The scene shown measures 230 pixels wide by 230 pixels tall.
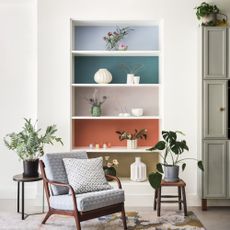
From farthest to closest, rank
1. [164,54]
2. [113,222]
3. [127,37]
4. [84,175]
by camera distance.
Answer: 1. [127,37]
2. [164,54]
3. [113,222]
4. [84,175]

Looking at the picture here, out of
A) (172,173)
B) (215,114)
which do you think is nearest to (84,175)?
(172,173)

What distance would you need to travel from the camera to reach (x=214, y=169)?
5172 mm

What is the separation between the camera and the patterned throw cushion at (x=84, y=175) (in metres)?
4.42

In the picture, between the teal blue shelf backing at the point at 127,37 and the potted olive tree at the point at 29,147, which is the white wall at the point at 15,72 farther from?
the potted olive tree at the point at 29,147

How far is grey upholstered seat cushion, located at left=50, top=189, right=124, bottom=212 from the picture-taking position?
4.06m

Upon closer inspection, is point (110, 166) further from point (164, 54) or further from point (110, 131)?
point (164, 54)

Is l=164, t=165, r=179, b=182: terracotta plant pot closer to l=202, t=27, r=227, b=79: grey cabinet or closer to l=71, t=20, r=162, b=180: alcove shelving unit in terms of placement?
l=71, t=20, r=162, b=180: alcove shelving unit

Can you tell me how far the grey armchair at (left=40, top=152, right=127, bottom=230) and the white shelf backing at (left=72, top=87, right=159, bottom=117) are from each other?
124cm

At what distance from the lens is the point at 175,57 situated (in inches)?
214

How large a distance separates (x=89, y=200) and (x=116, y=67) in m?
2.34

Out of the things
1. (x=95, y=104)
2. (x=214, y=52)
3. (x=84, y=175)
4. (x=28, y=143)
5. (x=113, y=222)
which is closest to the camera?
(x=84, y=175)

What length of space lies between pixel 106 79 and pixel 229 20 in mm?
1797

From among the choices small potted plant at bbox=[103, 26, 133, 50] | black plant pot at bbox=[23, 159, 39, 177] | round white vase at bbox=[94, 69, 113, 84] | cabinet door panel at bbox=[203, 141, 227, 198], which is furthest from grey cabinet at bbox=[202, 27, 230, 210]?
black plant pot at bbox=[23, 159, 39, 177]

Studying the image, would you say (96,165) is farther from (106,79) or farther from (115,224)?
(106,79)
